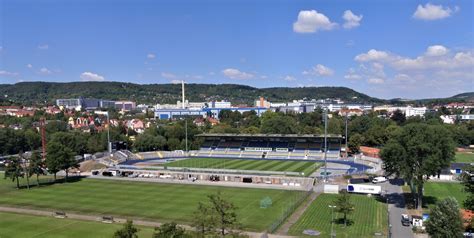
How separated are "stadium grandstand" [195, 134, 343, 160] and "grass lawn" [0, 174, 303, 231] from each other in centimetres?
3388

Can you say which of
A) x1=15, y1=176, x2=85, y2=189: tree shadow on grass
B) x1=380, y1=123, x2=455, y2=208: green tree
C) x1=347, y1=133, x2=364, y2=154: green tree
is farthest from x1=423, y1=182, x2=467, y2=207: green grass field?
x1=15, y1=176, x2=85, y2=189: tree shadow on grass

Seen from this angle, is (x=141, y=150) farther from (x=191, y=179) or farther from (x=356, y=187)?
(x=356, y=187)

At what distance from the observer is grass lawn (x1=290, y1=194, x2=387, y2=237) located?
35.0m

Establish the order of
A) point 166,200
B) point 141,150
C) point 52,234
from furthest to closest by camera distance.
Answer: point 141,150 < point 166,200 < point 52,234

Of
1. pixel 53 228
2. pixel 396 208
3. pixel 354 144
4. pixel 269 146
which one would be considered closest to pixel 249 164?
pixel 269 146

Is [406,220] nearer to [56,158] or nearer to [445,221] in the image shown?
[445,221]

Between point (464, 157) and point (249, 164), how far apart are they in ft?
157

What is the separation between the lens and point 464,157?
82750 mm

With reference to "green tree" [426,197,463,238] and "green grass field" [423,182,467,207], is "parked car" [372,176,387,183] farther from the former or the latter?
"green tree" [426,197,463,238]

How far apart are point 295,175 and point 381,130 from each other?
48.3 meters

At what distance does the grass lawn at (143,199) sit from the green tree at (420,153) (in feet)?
43.8

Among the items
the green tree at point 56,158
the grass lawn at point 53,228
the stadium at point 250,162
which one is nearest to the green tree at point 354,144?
the stadium at point 250,162

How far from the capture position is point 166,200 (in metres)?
48.7

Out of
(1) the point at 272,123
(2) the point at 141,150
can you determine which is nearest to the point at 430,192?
(1) the point at 272,123
